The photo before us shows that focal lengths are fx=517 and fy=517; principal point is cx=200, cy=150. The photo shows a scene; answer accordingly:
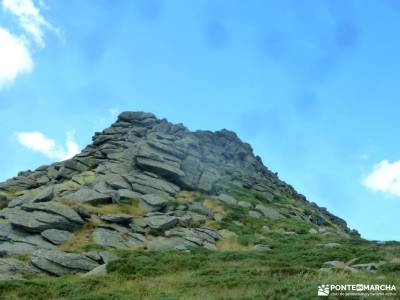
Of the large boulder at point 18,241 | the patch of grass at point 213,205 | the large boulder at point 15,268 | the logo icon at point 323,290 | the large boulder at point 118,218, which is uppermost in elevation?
the patch of grass at point 213,205

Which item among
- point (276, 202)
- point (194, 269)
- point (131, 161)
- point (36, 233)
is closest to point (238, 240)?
point (194, 269)

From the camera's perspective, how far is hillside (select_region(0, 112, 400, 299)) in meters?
20.1

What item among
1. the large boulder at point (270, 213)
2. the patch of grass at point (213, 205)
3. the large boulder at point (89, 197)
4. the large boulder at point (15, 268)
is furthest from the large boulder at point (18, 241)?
the large boulder at point (270, 213)

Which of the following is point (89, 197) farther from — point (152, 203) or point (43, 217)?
point (43, 217)

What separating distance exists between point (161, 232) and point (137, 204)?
20.1 feet

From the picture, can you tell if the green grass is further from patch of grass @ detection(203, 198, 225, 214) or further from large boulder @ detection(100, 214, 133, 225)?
patch of grass @ detection(203, 198, 225, 214)

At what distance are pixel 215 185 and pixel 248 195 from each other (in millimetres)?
3725

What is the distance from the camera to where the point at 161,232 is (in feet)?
112

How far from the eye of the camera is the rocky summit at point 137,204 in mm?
30203

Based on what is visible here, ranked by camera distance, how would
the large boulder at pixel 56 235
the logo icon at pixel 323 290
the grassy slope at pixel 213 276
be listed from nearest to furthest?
the logo icon at pixel 323 290, the grassy slope at pixel 213 276, the large boulder at pixel 56 235

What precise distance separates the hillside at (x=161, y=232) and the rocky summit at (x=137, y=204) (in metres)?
0.11

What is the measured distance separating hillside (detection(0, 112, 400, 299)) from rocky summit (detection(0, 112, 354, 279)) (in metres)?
0.11

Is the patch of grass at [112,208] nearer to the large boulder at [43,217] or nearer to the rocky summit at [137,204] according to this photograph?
the rocky summit at [137,204]

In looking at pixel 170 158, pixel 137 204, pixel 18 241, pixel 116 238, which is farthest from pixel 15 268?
pixel 170 158
